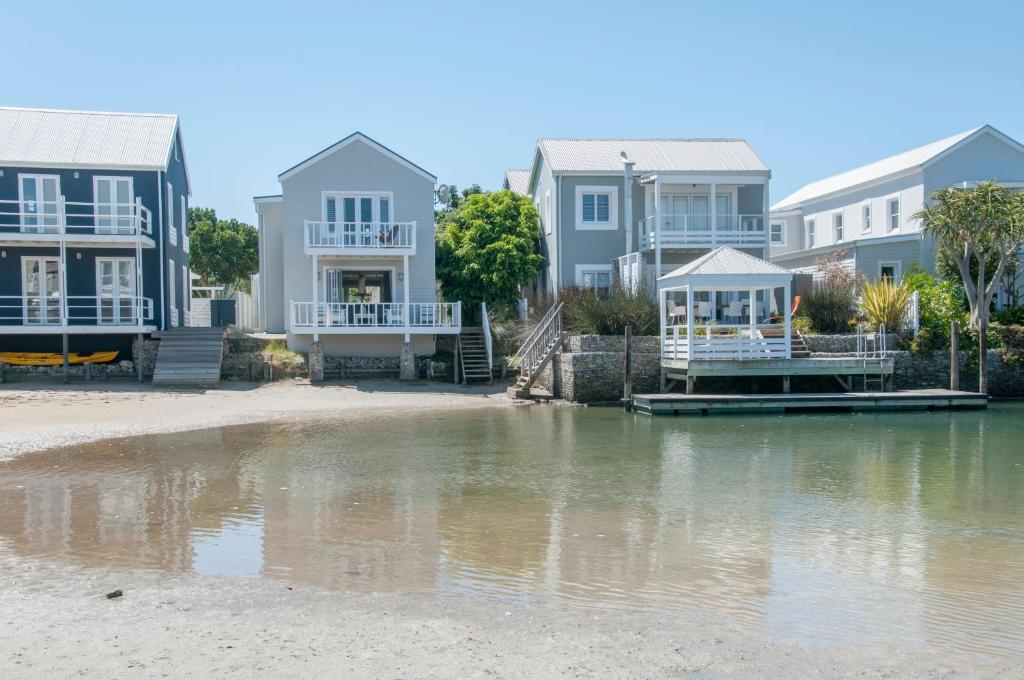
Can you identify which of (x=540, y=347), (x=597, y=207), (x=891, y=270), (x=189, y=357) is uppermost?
(x=597, y=207)

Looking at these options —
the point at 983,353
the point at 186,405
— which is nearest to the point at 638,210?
the point at 983,353

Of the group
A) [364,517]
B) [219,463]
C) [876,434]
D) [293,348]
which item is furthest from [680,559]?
[293,348]

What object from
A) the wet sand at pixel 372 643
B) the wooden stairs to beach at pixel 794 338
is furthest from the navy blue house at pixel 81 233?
the wet sand at pixel 372 643

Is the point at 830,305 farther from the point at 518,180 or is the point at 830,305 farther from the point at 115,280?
the point at 115,280

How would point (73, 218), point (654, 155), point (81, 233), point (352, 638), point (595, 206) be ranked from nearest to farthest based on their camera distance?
point (352, 638) < point (81, 233) < point (73, 218) < point (595, 206) < point (654, 155)

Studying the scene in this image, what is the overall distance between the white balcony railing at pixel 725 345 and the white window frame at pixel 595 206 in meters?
8.64

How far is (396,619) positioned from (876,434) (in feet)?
57.4

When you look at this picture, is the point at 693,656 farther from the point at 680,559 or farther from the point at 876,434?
the point at 876,434

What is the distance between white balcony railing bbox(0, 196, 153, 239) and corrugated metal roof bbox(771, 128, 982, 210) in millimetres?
29945

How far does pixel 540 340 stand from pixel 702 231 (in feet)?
28.0

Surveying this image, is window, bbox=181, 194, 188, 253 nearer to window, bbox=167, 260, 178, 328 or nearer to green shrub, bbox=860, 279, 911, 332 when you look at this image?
window, bbox=167, 260, 178, 328

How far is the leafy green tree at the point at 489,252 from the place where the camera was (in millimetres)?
34438

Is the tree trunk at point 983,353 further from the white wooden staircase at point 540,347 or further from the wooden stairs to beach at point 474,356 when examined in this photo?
the wooden stairs to beach at point 474,356

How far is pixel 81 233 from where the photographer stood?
3052cm
